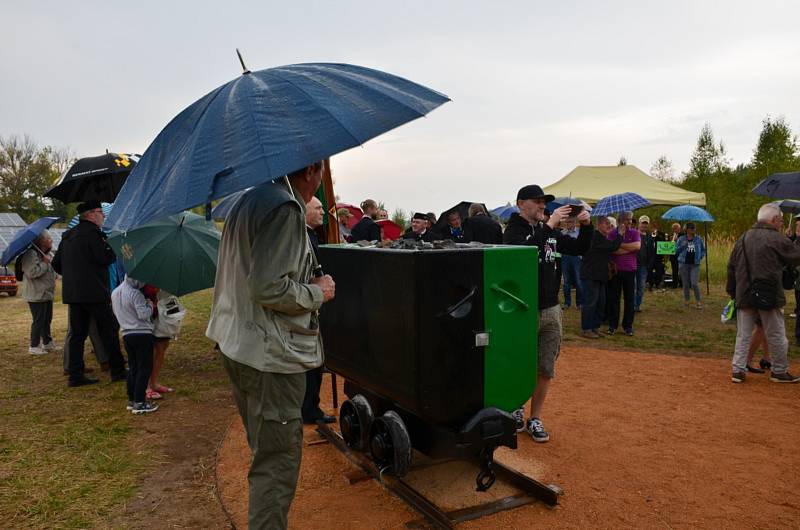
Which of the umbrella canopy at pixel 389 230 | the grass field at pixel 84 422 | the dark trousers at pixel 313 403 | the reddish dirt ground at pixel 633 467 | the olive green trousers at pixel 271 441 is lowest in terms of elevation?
the grass field at pixel 84 422

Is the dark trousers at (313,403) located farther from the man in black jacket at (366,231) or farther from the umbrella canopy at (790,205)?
the umbrella canopy at (790,205)

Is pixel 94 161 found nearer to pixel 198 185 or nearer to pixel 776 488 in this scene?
pixel 198 185

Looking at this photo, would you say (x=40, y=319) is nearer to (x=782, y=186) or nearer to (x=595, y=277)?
(x=595, y=277)

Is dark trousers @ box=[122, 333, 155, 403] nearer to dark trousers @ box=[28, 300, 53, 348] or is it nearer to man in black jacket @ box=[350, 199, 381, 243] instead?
dark trousers @ box=[28, 300, 53, 348]

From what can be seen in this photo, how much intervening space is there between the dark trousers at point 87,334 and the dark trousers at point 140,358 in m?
1.34

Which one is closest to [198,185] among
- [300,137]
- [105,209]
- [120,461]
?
[300,137]

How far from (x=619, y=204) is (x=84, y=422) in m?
10.1

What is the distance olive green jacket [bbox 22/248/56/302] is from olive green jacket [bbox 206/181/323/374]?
766cm

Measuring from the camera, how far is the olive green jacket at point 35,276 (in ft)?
29.7

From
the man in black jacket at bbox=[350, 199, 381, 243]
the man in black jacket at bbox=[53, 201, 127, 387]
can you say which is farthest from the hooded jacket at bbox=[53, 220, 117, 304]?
the man in black jacket at bbox=[350, 199, 381, 243]

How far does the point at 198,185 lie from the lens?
92.5 inches

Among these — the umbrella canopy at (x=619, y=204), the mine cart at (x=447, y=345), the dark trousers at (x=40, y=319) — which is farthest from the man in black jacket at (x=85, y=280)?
the umbrella canopy at (x=619, y=204)

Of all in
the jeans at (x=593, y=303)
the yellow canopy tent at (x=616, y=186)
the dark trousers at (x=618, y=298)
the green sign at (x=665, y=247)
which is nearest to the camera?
the jeans at (x=593, y=303)

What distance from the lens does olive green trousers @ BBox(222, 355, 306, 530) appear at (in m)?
2.78
